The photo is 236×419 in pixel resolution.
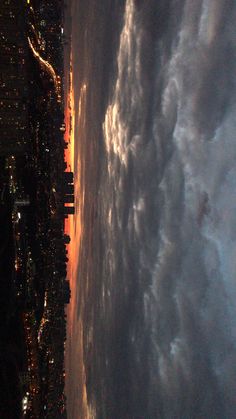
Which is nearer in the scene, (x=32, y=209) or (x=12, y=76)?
(x=12, y=76)

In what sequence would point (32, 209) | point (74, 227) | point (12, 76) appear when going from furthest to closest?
point (74, 227), point (32, 209), point (12, 76)

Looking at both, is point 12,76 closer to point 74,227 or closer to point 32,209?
point 32,209

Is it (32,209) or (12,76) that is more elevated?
(12,76)

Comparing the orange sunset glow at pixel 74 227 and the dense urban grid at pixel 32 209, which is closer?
the dense urban grid at pixel 32 209

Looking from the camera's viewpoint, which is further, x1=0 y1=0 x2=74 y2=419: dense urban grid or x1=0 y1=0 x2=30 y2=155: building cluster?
x1=0 y1=0 x2=74 y2=419: dense urban grid

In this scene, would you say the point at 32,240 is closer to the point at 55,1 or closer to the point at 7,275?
Result: the point at 7,275

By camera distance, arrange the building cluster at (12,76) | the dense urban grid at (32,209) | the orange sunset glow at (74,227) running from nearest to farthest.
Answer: the building cluster at (12,76), the dense urban grid at (32,209), the orange sunset glow at (74,227)

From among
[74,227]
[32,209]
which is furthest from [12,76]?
[74,227]

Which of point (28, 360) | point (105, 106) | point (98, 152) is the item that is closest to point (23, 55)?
point (105, 106)

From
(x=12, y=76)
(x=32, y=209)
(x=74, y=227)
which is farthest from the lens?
(x=74, y=227)

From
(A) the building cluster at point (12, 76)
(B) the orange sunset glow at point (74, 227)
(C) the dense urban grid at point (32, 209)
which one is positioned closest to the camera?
(A) the building cluster at point (12, 76)
